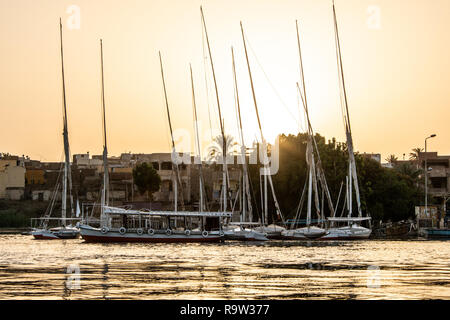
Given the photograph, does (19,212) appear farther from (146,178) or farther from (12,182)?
(146,178)

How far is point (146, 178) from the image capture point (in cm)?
12600

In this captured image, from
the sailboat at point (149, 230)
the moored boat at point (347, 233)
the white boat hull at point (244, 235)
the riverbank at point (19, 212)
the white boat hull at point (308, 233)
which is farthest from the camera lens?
the riverbank at point (19, 212)

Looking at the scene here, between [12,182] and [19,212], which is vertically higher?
[12,182]

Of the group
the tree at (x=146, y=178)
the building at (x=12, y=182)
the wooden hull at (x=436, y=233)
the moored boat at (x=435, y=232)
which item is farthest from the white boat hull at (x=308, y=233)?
the building at (x=12, y=182)

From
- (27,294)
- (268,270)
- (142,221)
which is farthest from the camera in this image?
(142,221)

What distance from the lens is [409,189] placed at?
9912 cm

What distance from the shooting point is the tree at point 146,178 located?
126 meters

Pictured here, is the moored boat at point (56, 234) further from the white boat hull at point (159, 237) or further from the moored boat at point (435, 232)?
the moored boat at point (435, 232)

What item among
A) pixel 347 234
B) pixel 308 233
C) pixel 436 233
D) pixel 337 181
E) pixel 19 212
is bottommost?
pixel 436 233

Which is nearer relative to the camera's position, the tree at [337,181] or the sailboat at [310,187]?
the sailboat at [310,187]

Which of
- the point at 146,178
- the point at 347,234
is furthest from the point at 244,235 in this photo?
the point at 146,178
